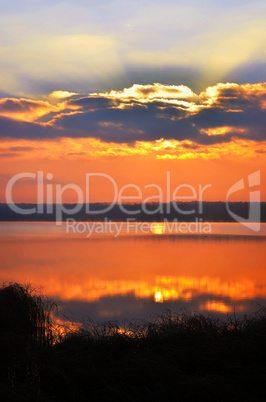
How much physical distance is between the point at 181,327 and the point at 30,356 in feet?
9.68

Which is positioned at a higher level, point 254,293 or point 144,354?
point 144,354

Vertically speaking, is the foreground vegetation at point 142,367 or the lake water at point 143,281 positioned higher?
the foreground vegetation at point 142,367

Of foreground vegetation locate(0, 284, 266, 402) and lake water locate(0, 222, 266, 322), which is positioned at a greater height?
foreground vegetation locate(0, 284, 266, 402)

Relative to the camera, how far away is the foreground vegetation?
241 inches

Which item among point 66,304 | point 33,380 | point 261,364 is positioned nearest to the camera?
point 33,380

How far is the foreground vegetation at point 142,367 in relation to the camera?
241 inches

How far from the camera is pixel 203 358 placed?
7.22m

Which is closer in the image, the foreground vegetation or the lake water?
the foreground vegetation

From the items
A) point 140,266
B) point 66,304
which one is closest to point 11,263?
point 140,266

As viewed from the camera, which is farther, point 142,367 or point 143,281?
point 143,281

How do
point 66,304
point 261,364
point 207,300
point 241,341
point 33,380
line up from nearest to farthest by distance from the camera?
1. point 33,380
2. point 261,364
3. point 241,341
4. point 66,304
5. point 207,300

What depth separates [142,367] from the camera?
6.76 metres

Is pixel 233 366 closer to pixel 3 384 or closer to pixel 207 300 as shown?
pixel 3 384

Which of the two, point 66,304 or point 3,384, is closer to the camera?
point 3,384
